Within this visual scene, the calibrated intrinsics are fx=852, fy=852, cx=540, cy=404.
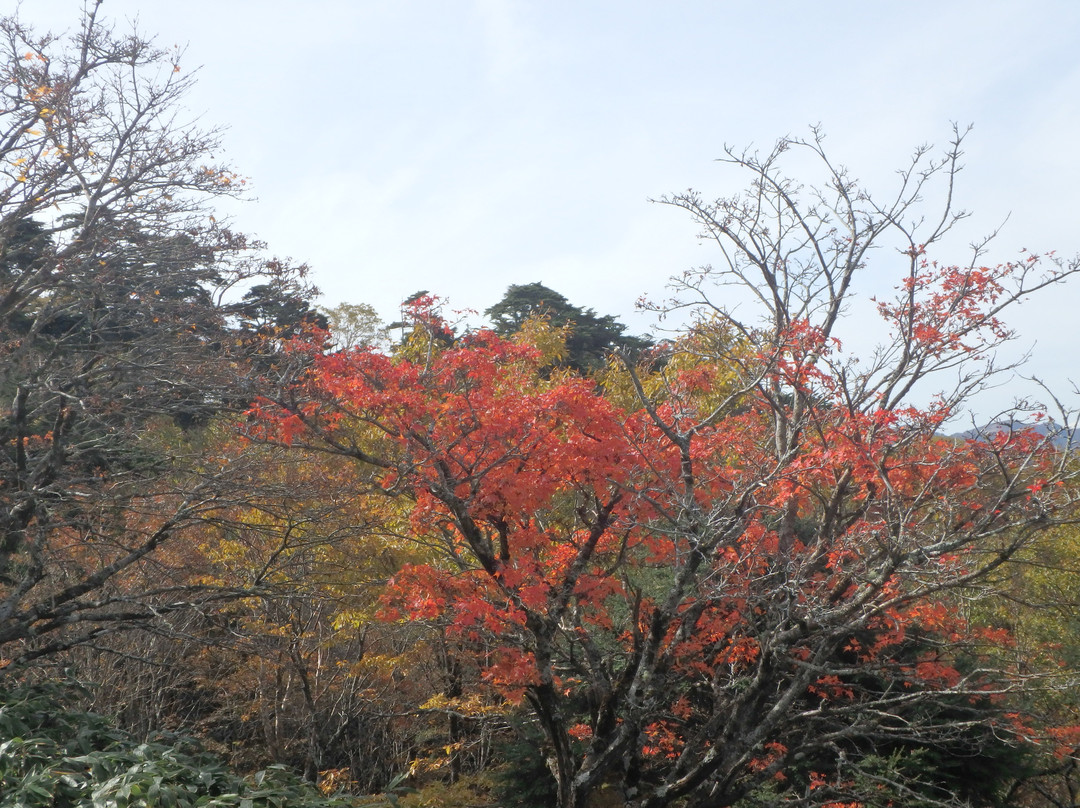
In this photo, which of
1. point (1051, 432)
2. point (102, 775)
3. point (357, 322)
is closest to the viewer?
point (102, 775)

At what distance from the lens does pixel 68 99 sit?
8461 millimetres

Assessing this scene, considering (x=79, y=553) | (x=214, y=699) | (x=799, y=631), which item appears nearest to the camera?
(x=799, y=631)

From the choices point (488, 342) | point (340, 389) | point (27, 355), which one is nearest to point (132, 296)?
point (27, 355)

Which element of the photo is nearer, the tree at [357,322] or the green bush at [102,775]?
the green bush at [102,775]

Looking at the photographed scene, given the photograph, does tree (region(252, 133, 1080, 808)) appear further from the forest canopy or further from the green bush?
the green bush

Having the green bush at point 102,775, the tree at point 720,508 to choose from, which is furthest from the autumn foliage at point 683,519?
the green bush at point 102,775

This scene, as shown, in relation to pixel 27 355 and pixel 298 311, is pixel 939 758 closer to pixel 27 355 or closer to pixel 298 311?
pixel 298 311

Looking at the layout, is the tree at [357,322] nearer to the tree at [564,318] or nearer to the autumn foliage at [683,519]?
the tree at [564,318]

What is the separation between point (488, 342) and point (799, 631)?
13.8 ft

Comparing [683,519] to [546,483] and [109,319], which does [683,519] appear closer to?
[546,483]

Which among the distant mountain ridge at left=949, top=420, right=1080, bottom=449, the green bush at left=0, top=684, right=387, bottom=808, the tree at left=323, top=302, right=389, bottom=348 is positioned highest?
the tree at left=323, top=302, right=389, bottom=348

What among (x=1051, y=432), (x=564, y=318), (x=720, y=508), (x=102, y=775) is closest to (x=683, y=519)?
(x=720, y=508)

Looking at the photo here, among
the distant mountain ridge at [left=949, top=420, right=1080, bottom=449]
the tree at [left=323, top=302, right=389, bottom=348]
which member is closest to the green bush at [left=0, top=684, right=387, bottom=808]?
the distant mountain ridge at [left=949, top=420, right=1080, bottom=449]

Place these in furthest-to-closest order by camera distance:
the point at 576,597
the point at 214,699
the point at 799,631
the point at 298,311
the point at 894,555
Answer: the point at 214,699, the point at 298,311, the point at 576,597, the point at 799,631, the point at 894,555
